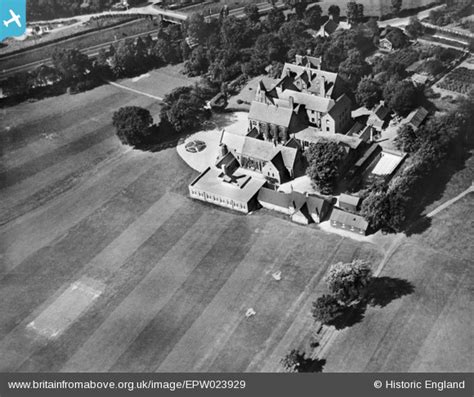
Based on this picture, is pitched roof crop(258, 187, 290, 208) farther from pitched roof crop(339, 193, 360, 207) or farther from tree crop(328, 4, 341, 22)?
tree crop(328, 4, 341, 22)

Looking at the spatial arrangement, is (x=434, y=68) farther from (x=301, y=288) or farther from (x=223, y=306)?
(x=223, y=306)

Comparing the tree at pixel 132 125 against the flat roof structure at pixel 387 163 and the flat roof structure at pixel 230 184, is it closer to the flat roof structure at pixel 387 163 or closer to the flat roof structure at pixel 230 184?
the flat roof structure at pixel 230 184

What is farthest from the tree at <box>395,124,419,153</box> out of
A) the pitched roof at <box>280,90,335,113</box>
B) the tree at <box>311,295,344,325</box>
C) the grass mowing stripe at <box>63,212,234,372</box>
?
the tree at <box>311,295,344,325</box>

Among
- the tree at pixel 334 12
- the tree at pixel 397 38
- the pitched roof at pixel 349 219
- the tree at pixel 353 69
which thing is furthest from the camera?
the tree at pixel 334 12

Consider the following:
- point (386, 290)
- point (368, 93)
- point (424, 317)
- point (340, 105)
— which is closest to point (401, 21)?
point (368, 93)

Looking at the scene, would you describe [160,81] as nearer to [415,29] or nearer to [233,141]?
[233,141]

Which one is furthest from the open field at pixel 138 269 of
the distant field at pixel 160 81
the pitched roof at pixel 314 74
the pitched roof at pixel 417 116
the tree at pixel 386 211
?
the pitched roof at pixel 417 116
